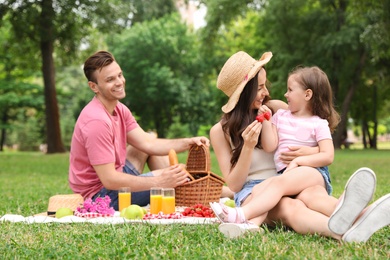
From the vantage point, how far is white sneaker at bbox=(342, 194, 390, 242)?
3.31 m

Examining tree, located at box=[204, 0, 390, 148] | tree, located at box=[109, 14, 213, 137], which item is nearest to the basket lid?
tree, located at box=[204, 0, 390, 148]

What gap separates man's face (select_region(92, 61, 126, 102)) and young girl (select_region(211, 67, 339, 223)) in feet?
5.38

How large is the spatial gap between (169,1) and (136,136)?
106 feet

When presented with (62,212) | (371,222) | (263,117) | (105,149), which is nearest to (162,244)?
(263,117)

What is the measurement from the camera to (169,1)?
37062 mm

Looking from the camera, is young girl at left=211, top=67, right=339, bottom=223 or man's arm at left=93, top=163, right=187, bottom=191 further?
man's arm at left=93, top=163, right=187, bottom=191

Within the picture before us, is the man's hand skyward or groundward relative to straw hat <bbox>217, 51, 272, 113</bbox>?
groundward

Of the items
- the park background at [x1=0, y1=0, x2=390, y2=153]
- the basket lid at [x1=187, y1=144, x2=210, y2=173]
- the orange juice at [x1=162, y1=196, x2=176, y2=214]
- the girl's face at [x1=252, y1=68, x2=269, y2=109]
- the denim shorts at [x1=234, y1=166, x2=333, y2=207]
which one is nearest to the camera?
the denim shorts at [x1=234, y1=166, x2=333, y2=207]

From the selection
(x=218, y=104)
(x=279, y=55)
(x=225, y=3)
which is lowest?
(x=218, y=104)

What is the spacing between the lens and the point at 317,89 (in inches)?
166

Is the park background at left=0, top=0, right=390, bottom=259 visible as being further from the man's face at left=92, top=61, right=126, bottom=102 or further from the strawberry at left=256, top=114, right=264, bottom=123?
the man's face at left=92, top=61, right=126, bottom=102

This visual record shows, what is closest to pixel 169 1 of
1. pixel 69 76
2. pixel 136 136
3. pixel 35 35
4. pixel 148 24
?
pixel 148 24

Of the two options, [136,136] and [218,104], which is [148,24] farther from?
[136,136]

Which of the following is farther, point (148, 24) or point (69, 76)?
point (69, 76)
